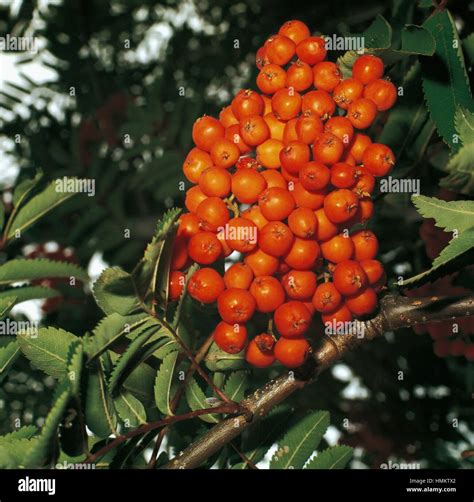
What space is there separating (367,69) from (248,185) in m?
0.29

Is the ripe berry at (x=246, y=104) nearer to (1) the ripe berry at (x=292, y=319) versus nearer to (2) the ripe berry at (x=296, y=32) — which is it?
(2) the ripe berry at (x=296, y=32)

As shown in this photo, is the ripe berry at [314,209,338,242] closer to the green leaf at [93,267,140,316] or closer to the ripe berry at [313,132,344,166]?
the ripe berry at [313,132,344,166]

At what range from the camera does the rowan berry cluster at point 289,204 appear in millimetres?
1074

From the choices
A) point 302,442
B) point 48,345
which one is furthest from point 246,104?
point 302,442

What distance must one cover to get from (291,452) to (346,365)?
4.22 ft

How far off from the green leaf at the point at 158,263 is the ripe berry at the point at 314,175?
0.70 ft

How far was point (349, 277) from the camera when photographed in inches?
42.1

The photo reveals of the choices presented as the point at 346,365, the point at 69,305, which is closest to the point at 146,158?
the point at 69,305

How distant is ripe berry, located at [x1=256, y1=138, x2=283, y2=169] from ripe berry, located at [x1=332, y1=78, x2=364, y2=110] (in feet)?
0.41

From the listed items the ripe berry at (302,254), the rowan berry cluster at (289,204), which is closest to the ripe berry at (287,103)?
the rowan berry cluster at (289,204)

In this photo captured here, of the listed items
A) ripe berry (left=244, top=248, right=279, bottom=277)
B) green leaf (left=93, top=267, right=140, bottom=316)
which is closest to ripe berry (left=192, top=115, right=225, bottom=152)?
ripe berry (left=244, top=248, right=279, bottom=277)
